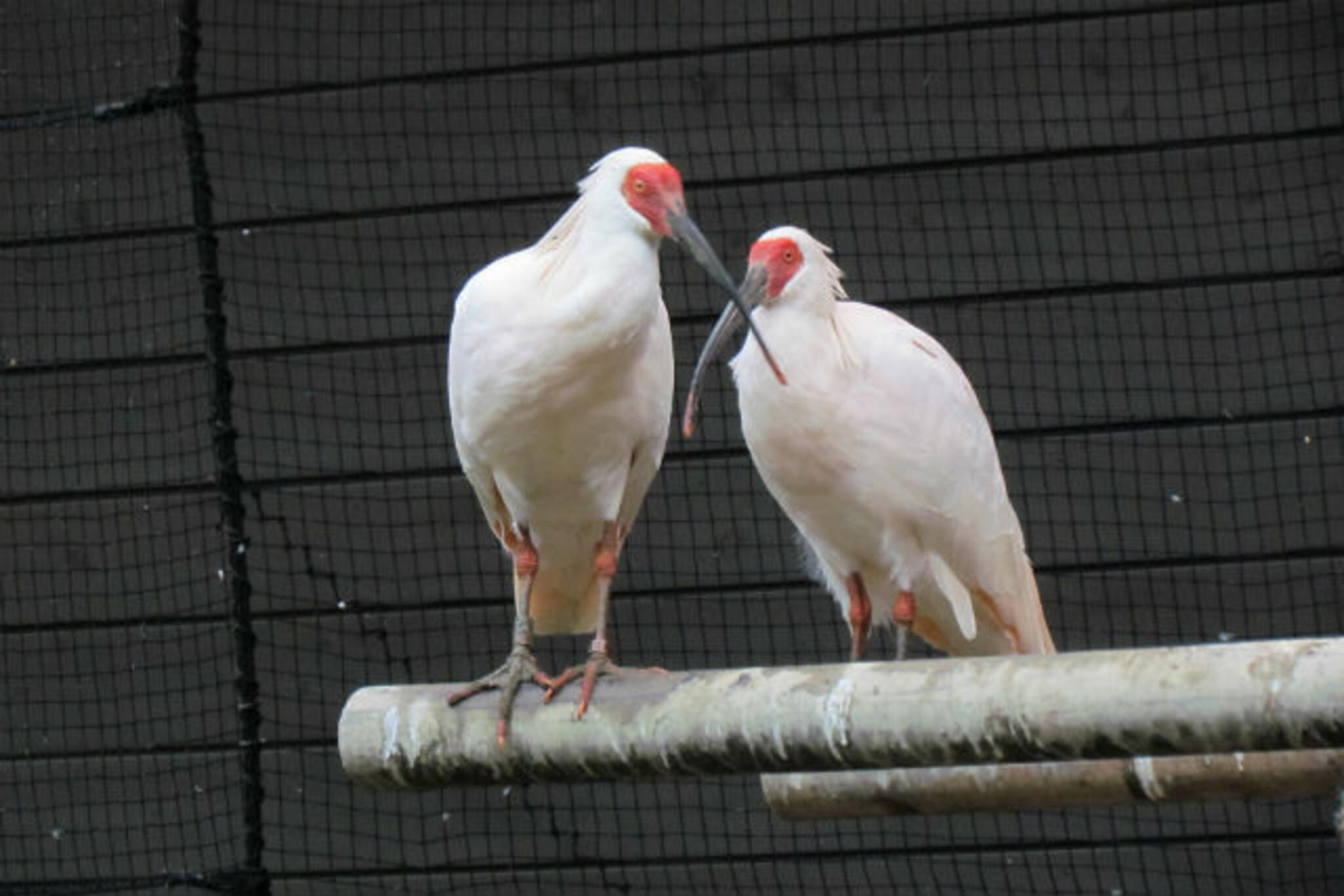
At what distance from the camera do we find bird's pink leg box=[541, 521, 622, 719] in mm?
3773

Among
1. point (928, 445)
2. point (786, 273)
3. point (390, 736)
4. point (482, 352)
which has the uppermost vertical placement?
point (786, 273)

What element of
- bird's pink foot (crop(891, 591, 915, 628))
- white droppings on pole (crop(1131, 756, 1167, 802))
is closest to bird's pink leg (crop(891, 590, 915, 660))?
bird's pink foot (crop(891, 591, 915, 628))

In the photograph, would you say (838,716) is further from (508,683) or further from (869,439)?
(869,439)

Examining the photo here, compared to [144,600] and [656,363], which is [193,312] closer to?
[144,600]

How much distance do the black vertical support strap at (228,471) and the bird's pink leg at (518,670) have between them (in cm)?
130

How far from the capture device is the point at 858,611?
469cm

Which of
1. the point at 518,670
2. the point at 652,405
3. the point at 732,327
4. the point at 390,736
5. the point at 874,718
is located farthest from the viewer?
the point at 732,327

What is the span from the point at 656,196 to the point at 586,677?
84 cm

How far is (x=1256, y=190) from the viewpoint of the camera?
5316 millimetres

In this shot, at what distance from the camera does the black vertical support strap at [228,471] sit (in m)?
5.45

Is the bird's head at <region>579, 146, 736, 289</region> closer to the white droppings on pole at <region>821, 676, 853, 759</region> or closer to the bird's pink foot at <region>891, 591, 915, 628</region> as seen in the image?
the bird's pink foot at <region>891, 591, 915, 628</region>

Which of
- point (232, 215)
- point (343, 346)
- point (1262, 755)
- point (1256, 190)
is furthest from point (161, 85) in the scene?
point (1262, 755)

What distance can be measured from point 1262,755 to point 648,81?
Result: 2.50 meters

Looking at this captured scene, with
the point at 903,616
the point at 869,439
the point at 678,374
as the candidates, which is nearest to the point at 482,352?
the point at 869,439
